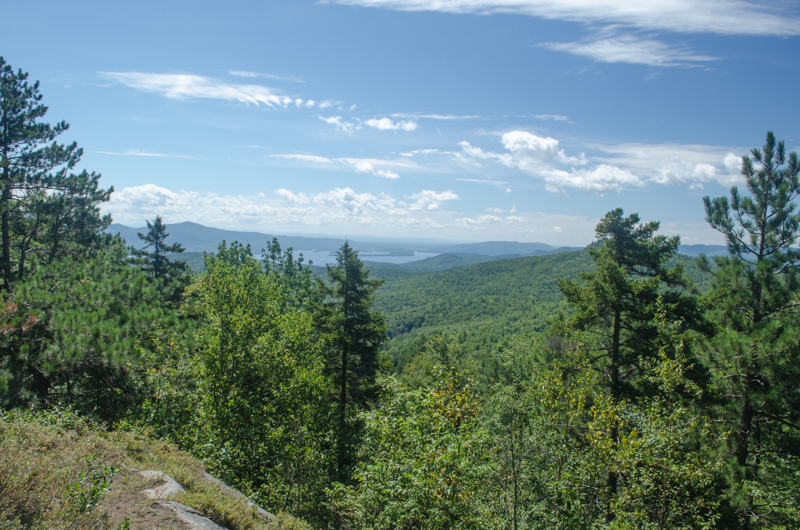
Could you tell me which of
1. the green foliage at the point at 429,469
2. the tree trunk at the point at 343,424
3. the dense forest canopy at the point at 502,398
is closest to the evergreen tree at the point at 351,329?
the tree trunk at the point at 343,424

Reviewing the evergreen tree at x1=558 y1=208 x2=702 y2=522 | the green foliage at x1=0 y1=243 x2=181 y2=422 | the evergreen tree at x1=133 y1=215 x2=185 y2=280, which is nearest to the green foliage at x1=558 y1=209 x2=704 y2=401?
the evergreen tree at x1=558 y1=208 x2=702 y2=522

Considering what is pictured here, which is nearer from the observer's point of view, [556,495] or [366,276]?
[556,495]

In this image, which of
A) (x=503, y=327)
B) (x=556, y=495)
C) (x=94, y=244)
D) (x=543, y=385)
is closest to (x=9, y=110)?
(x=94, y=244)

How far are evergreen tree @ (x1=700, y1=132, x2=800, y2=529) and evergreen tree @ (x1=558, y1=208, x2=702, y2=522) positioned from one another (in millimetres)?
1155

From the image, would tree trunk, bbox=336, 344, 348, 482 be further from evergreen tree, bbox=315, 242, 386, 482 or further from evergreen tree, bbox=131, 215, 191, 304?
evergreen tree, bbox=131, 215, 191, 304

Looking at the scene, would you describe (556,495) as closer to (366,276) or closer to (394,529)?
(394,529)

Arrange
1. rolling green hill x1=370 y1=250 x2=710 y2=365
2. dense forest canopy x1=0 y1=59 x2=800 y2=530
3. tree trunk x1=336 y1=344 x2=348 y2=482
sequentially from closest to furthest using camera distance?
dense forest canopy x1=0 y1=59 x2=800 y2=530
tree trunk x1=336 y1=344 x2=348 y2=482
rolling green hill x1=370 y1=250 x2=710 y2=365

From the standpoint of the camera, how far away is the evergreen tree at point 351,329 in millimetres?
17797

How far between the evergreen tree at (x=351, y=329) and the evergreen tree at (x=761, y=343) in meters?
13.0

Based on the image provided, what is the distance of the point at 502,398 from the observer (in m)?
7.48

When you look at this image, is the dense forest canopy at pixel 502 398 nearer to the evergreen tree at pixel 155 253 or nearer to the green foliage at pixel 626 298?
the green foliage at pixel 626 298

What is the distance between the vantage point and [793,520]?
344 inches

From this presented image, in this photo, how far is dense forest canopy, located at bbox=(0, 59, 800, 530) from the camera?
21.1 feet

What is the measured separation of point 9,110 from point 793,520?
98.6ft
